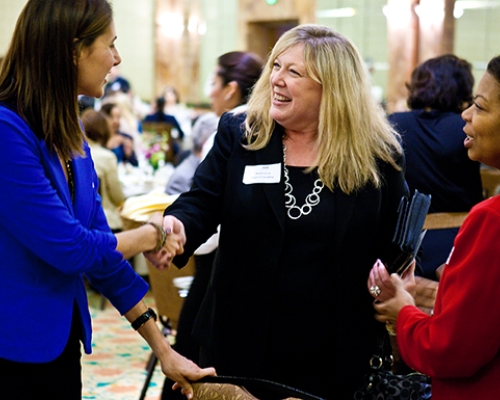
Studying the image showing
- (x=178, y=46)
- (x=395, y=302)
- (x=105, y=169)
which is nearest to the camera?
(x=395, y=302)

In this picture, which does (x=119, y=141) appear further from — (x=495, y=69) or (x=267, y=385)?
(x=495, y=69)

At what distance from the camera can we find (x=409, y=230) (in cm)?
198

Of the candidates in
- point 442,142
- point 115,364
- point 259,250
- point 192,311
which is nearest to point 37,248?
point 259,250

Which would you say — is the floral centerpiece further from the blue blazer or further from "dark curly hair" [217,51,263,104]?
the blue blazer

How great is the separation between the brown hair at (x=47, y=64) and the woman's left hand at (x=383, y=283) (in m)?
0.84

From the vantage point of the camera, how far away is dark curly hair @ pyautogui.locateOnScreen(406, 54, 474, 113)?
355 centimetres

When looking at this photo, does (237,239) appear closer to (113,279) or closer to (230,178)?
(230,178)

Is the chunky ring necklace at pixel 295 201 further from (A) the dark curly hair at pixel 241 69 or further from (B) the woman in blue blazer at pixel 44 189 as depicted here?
(A) the dark curly hair at pixel 241 69

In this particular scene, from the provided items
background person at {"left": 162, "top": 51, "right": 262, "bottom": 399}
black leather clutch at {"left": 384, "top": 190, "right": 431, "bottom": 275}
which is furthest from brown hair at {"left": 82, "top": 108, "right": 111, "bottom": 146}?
black leather clutch at {"left": 384, "top": 190, "right": 431, "bottom": 275}

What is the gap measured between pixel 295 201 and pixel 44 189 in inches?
32.4

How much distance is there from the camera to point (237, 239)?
221cm

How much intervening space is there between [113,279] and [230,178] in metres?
0.52

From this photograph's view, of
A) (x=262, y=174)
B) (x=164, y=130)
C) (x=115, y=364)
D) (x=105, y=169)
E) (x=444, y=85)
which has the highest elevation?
(x=444, y=85)

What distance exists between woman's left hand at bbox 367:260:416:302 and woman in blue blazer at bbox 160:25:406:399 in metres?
0.16
